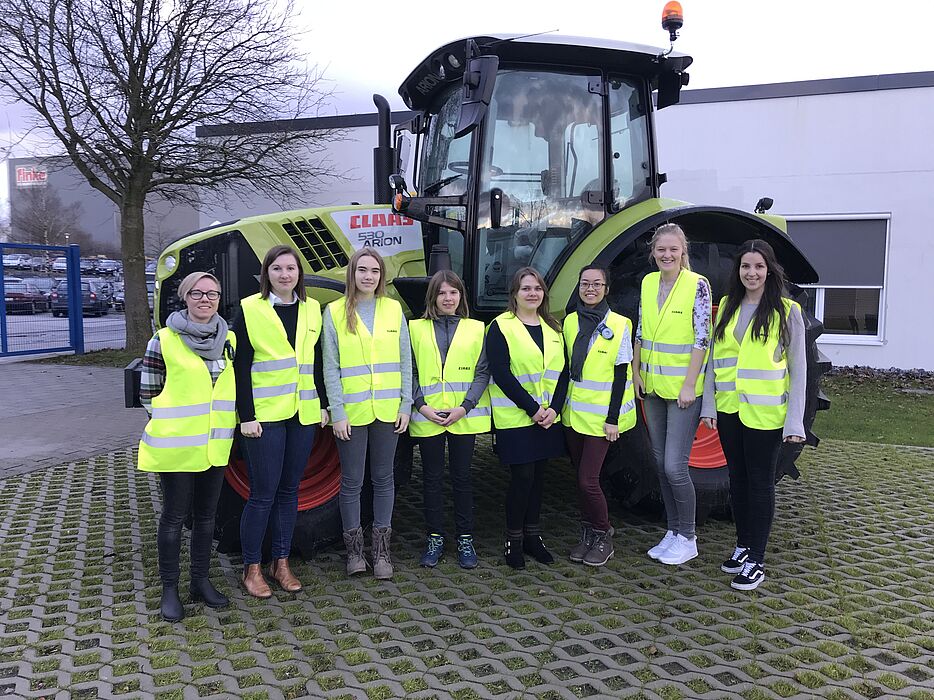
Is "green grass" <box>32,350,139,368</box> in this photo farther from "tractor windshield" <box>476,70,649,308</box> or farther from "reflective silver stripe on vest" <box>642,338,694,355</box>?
"reflective silver stripe on vest" <box>642,338,694,355</box>

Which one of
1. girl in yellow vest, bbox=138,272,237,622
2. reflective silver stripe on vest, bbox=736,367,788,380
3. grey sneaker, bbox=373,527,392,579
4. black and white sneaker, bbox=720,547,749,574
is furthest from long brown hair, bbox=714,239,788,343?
girl in yellow vest, bbox=138,272,237,622

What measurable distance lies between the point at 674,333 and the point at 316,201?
37.9 ft

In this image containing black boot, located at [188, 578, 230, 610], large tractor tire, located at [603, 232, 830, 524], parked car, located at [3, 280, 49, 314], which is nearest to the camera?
black boot, located at [188, 578, 230, 610]

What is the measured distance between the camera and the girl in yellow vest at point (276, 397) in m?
3.29

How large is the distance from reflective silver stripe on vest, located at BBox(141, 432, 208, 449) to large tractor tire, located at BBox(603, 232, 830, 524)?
7.07 feet

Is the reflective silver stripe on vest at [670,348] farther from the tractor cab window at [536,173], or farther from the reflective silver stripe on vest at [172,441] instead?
the reflective silver stripe on vest at [172,441]

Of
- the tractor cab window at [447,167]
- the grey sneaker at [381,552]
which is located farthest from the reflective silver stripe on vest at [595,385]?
the grey sneaker at [381,552]

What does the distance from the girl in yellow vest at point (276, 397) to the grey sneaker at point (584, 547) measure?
1.45 m

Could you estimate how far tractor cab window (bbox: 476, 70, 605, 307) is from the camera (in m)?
4.30

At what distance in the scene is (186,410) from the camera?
10.3 feet

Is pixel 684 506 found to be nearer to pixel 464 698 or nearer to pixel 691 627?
pixel 691 627

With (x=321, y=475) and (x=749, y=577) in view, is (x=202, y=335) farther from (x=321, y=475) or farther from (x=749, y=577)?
Answer: (x=749, y=577)

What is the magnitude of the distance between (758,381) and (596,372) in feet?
2.52

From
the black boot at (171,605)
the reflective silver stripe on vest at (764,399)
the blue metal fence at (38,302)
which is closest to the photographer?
the black boot at (171,605)
